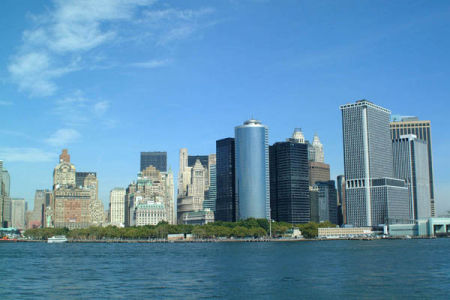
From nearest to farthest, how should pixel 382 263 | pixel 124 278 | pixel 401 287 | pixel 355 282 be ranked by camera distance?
pixel 401 287 < pixel 355 282 < pixel 124 278 < pixel 382 263

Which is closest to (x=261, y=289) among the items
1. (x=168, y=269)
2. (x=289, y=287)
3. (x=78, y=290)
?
(x=289, y=287)

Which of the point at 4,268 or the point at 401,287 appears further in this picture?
the point at 4,268

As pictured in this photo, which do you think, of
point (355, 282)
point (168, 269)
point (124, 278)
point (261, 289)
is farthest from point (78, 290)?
point (355, 282)

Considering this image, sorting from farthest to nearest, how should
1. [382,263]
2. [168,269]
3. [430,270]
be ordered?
[382,263]
[168,269]
[430,270]

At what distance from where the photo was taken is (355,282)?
85.5m

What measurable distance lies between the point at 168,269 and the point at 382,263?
4453 centimetres

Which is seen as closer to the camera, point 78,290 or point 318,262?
point 78,290

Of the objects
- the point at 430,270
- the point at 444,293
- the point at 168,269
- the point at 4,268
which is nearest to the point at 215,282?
the point at 168,269

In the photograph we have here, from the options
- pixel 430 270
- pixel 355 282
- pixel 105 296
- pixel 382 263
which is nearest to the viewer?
pixel 105 296

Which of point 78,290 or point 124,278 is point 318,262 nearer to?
point 124,278

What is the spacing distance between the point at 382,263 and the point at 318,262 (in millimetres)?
13708

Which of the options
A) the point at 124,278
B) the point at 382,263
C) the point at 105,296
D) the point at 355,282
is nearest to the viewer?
the point at 105,296

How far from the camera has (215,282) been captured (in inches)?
3465

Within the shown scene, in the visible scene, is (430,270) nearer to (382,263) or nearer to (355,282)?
(382,263)
